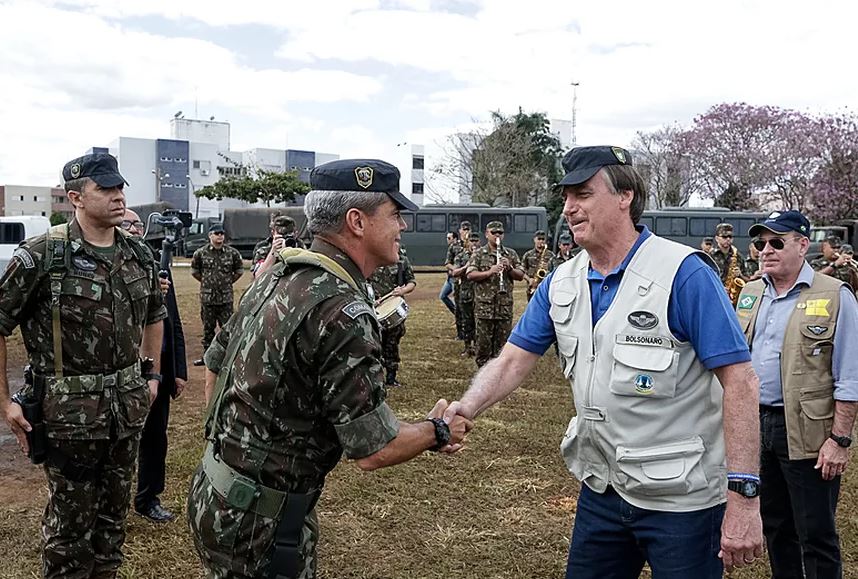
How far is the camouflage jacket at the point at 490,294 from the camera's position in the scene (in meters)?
10.8

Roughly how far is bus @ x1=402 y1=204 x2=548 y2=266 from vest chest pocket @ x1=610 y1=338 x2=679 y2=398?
28.9m

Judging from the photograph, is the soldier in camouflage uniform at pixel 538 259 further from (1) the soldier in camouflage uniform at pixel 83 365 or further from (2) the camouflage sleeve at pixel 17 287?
(2) the camouflage sleeve at pixel 17 287

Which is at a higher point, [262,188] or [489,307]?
[262,188]

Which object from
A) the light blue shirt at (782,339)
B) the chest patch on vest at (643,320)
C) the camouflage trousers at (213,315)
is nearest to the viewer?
the chest patch on vest at (643,320)

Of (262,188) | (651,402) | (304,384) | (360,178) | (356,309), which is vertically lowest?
(651,402)

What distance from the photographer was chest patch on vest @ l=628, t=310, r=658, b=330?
2432 mm

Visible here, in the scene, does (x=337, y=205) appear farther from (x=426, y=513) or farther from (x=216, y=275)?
(x=216, y=275)

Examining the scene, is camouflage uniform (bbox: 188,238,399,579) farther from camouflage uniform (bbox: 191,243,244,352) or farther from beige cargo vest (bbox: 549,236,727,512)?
camouflage uniform (bbox: 191,243,244,352)

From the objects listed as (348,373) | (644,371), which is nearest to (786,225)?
(644,371)

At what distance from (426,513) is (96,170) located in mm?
3193

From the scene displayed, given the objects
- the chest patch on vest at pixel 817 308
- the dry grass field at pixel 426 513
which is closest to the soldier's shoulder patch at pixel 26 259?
the dry grass field at pixel 426 513

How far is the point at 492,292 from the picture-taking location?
10.8 metres

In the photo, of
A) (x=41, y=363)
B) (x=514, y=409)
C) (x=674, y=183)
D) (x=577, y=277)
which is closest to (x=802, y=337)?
(x=577, y=277)

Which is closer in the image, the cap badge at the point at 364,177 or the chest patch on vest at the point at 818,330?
the cap badge at the point at 364,177
